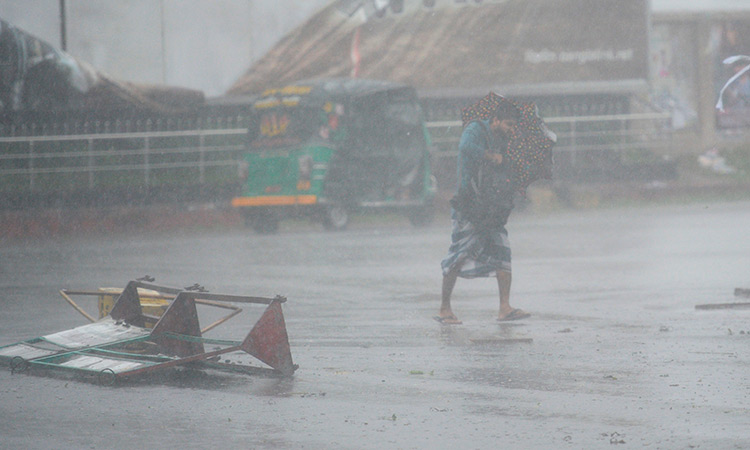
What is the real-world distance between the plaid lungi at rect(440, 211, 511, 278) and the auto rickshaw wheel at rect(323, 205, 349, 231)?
12128 millimetres

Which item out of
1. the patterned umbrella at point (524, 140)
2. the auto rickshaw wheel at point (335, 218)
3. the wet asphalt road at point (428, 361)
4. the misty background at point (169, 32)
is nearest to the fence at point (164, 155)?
the misty background at point (169, 32)

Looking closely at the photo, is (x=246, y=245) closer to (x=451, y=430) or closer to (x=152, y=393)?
(x=152, y=393)

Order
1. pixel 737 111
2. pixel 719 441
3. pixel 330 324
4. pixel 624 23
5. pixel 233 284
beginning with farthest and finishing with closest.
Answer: pixel 737 111, pixel 624 23, pixel 233 284, pixel 330 324, pixel 719 441

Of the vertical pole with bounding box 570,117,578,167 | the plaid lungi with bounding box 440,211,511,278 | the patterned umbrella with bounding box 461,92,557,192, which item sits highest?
the vertical pole with bounding box 570,117,578,167

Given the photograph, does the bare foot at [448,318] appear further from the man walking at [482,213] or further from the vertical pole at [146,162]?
the vertical pole at [146,162]

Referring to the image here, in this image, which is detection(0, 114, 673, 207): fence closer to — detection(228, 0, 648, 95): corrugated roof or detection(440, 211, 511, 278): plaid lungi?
detection(228, 0, 648, 95): corrugated roof

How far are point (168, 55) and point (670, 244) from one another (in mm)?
14354

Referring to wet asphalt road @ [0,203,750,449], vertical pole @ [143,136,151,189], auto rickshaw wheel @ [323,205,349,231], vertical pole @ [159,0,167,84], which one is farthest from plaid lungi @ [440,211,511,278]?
vertical pole @ [159,0,167,84]

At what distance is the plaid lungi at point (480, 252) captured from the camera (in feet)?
32.9

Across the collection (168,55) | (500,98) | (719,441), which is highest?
(168,55)

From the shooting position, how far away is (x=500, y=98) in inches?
403

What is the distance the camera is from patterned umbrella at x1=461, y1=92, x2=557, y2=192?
1023 cm

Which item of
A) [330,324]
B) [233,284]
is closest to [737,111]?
[233,284]

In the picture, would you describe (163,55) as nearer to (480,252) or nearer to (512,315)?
(480,252)
